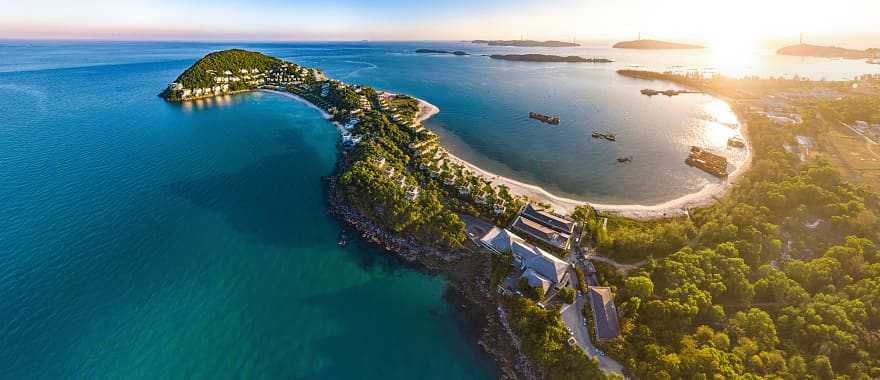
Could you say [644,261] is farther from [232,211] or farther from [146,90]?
[146,90]

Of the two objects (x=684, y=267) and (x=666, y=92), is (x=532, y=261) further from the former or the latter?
(x=666, y=92)

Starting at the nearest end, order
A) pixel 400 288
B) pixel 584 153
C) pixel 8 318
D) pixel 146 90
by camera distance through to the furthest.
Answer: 1. pixel 8 318
2. pixel 400 288
3. pixel 584 153
4. pixel 146 90

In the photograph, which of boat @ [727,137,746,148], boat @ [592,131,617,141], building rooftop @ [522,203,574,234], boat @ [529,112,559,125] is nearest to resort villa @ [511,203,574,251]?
building rooftop @ [522,203,574,234]

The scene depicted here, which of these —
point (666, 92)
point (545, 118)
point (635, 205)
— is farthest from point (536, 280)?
point (666, 92)

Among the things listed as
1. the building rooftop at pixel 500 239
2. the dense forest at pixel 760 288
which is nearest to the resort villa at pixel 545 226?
the building rooftop at pixel 500 239

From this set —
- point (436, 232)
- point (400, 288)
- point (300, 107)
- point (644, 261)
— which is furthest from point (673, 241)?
point (300, 107)

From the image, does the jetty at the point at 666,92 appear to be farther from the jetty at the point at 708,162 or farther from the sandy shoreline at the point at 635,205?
the sandy shoreline at the point at 635,205
